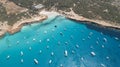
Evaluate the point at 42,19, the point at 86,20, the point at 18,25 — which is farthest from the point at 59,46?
the point at 18,25

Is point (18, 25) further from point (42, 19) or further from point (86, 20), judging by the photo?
point (86, 20)

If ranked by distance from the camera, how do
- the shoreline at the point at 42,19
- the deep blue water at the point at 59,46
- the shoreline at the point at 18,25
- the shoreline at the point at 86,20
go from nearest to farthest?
the deep blue water at the point at 59,46 → the shoreline at the point at 86,20 → the shoreline at the point at 42,19 → the shoreline at the point at 18,25

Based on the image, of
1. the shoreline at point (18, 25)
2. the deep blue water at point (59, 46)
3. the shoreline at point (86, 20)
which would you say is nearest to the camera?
the deep blue water at point (59, 46)

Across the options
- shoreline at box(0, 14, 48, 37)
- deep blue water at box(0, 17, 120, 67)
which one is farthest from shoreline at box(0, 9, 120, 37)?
deep blue water at box(0, 17, 120, 67)

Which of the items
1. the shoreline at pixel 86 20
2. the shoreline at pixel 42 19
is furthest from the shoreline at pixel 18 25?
the shoreline at pixel 86 20

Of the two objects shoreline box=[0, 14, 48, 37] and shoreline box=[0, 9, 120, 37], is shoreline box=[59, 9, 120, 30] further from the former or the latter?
shoreline box=[0, 14, 48, 37]

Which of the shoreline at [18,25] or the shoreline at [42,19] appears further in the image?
the shoreline at [18,25]

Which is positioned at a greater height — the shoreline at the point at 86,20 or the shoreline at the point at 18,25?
the shoreline at the point at 86,20

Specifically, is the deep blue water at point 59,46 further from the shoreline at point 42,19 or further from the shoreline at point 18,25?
the shoreline at point 42,19

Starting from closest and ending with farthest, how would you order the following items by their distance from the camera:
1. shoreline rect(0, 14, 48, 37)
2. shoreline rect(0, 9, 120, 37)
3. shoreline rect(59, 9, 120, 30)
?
shoreline rect(59, 9, 120, 30) < shoreline rect(0, 9, 120, 37) < shoreline rect(0, 14, 48, 37)
